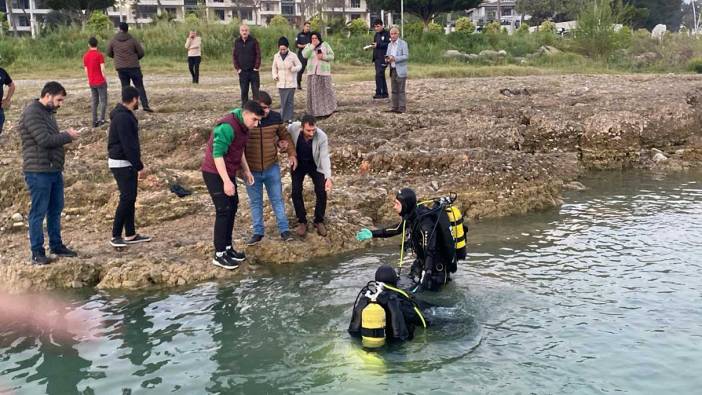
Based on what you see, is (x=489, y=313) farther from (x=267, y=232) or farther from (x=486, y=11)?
(x=486, y=11)

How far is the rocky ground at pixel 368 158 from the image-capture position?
8586mm

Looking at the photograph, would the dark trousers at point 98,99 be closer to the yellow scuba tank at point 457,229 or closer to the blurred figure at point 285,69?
the blurred figure at point 285,69

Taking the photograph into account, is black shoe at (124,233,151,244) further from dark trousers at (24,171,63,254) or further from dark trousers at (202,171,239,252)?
dark trousers at (202,171,239,252)

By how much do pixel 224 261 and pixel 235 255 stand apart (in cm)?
20

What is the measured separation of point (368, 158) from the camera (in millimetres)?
11922

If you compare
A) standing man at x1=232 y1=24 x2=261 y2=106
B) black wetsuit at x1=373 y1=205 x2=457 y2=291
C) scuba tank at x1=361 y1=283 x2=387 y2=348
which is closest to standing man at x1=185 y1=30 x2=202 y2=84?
standing man at x1=232 y1=24 x2=261 y2=106

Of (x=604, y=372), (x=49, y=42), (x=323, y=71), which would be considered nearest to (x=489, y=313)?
(x=604, y=372)

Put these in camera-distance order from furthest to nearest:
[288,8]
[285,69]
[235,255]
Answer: [288,8] < [285,69] < [235,255]

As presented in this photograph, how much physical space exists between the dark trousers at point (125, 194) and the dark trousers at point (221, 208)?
0.89m

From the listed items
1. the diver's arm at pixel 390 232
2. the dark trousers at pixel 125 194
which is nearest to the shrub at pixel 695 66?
the diver's arm at pixel 390 232

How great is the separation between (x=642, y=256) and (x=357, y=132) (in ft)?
20.4

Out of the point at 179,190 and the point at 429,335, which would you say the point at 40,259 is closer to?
the point at 179,190

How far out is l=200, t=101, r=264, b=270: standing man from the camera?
24.9 feet

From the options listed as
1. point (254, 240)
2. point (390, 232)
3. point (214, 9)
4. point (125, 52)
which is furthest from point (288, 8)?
point (390, 232)
